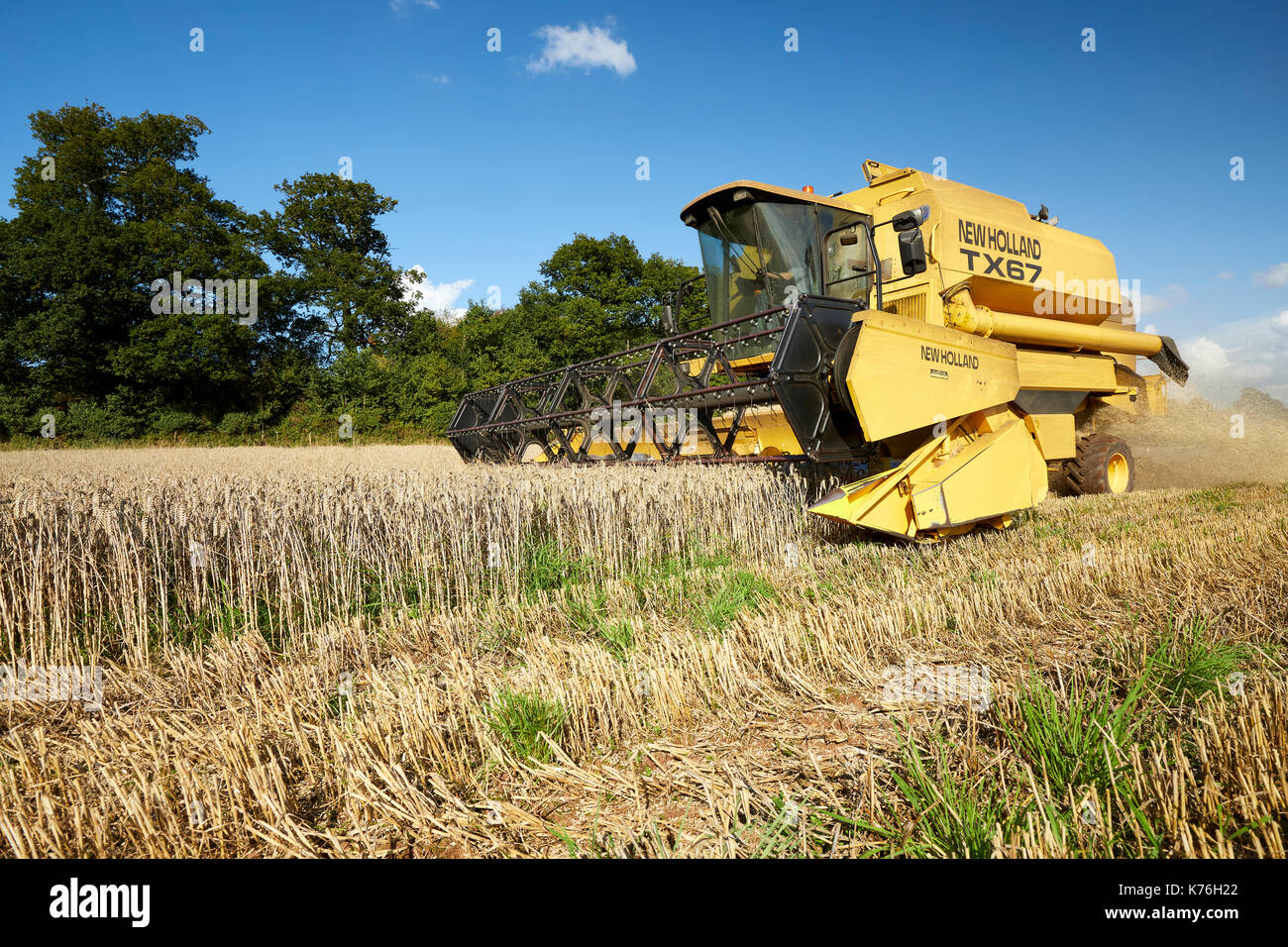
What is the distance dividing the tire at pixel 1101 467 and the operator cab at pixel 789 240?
12.8ft

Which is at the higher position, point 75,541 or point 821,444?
point 821,444

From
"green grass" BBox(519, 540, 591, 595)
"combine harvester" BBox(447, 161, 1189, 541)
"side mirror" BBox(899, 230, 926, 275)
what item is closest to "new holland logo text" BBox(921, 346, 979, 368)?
"combine harvester" BBox(447, 161, 1189, 541)

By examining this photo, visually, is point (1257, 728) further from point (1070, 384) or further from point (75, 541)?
point (1070, 384)

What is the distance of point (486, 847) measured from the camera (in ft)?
5.39

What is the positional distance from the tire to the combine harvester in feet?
0.08

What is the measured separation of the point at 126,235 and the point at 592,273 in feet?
65.2

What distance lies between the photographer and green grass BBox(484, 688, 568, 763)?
85.1 inches

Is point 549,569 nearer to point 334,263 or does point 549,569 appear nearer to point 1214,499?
point 1214,499

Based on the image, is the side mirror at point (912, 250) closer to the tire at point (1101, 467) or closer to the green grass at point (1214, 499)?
the green grass at point (1214, 499)

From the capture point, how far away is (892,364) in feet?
16.1

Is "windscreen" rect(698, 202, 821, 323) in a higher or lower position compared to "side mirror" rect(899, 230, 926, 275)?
higher

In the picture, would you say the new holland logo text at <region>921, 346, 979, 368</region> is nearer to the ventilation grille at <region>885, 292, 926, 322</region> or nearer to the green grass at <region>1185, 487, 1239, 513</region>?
the ventilation grille at <region>885, 292, 926, 322</region>

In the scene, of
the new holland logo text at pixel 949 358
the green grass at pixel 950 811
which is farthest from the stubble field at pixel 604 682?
the new holland logo text at pixel 949 358
